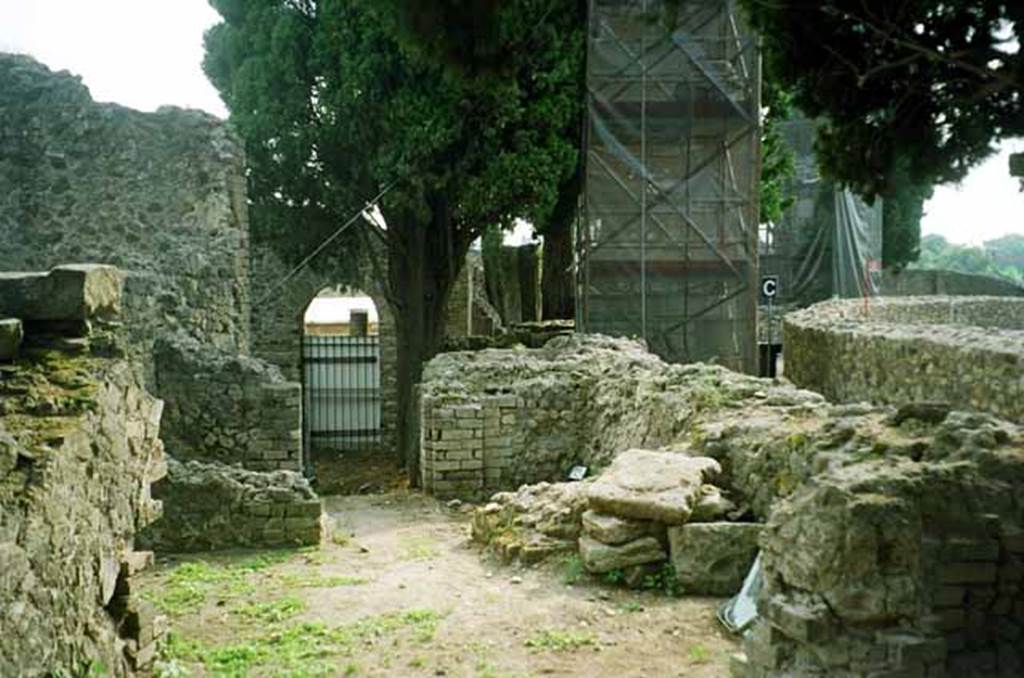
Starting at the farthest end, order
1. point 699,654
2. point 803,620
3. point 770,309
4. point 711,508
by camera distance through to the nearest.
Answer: point 770,309 → point 711,508 → point 699,654 → point 803,620

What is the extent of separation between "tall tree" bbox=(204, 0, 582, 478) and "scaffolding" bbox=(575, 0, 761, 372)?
0.86 metres

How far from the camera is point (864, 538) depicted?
3.82 meters

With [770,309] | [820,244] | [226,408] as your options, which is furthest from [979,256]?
[226,408]

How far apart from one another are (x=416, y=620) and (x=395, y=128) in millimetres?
10440

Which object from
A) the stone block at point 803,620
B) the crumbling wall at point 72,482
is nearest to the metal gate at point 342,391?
the crumbling wall at point 72,482

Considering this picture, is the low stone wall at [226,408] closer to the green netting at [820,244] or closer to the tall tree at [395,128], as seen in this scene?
the tall tree at [395,128]

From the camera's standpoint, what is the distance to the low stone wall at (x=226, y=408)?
1021 centimetres

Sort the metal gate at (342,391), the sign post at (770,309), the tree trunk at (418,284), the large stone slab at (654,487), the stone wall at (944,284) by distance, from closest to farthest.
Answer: the large stone slab at (654,487)
the tree trunk at (418,284)
the sign post at (770,309)
the metal gate at (342,391)
the stone wall at (944,284)

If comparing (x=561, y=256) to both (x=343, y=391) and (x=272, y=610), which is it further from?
(x=272, y=610)

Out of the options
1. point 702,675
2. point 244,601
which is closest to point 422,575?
point 244,601

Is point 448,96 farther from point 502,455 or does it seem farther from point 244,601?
point 244,601

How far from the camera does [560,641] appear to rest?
526 centimetres

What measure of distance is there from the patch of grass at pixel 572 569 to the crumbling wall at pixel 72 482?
7.93ft

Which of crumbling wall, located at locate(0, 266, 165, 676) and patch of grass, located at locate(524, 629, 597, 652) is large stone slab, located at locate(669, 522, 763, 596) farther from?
crumbling wall, located at locate(0, 266, 165, 676)
